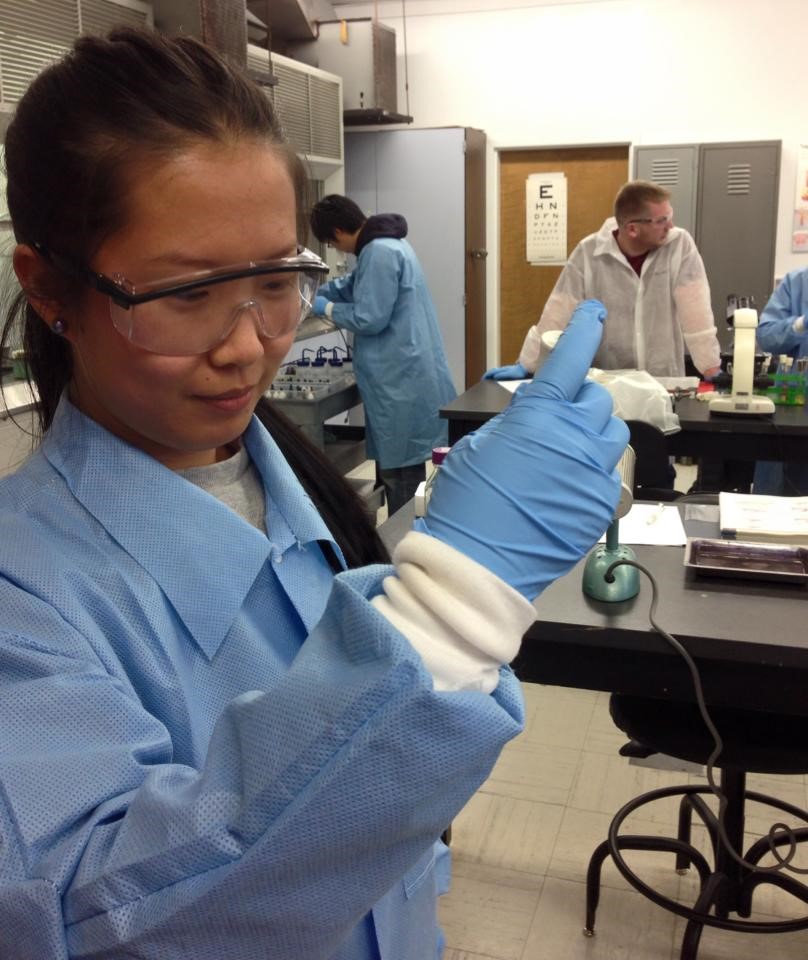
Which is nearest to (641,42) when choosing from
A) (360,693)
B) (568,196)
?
(568,196)

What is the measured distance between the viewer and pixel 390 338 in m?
3.95

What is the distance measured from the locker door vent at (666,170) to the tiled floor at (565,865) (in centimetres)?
377

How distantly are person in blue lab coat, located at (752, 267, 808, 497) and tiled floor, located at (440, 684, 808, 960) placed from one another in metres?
1.33

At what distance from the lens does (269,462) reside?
0.91 m

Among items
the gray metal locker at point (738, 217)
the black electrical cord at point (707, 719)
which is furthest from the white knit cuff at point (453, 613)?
the gray metal locker at point (738, 217)

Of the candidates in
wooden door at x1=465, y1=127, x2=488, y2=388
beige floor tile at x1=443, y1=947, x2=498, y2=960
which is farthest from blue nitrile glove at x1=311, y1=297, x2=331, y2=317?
beige floor tile at x1=443, y1=947, x2=498, y2=960

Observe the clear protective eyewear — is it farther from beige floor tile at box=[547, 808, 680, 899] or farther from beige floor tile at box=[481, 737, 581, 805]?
beige floor tile at box=[547, 808, 680, 899]

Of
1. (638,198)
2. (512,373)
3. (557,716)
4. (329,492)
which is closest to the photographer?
(329,492)

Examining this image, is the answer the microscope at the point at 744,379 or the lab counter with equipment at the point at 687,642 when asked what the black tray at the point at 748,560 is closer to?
the lab counter with equipment at the point at 687,642

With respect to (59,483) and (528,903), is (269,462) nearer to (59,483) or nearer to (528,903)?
(59,483)

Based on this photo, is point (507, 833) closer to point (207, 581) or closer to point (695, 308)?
point (207, 581)

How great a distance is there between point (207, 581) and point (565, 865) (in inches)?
65.9

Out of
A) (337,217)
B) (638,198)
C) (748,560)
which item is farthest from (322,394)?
(748,560)

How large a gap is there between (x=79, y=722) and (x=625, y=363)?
3526 millimetres
